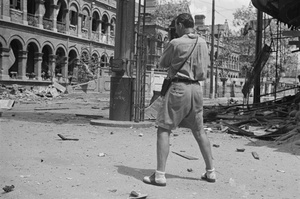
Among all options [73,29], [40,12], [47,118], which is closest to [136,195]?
[47,118]

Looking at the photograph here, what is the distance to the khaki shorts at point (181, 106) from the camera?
4.18 metres

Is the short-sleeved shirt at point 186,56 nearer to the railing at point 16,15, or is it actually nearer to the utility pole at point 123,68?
the utility pole at point 123,68

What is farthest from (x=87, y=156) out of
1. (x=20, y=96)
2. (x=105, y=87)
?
(x=105, y=87)

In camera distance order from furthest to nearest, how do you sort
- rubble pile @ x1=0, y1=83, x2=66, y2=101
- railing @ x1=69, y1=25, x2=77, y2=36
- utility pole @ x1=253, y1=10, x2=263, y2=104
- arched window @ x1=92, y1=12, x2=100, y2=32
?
arched window @ x1=92, y1=12, x2=100, y2=32
railing @ x1=69, y1=25, x2=77, y2=36
rubble pile @ x1=0, y1=83, x2=66, y2=101
utility pole @ x1=253, y1=10, x2=263, y2=104

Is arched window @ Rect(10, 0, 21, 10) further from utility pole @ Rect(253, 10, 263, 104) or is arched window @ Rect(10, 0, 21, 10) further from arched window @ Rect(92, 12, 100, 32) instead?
utility pole @ Rect(253, 10, 263, 104)

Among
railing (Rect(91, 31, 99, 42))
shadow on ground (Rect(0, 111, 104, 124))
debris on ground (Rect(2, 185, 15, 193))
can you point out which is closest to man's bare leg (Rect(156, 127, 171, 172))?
debris on ground (Rect(2, 185, 15, 193))

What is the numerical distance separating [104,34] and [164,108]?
39.1 metres

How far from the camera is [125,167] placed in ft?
16.6

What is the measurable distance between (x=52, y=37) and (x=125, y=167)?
101 feet

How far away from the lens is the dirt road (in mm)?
3947

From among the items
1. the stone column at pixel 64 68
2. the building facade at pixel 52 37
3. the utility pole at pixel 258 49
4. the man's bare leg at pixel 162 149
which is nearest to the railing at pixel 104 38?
the building facade at pixel 52 37

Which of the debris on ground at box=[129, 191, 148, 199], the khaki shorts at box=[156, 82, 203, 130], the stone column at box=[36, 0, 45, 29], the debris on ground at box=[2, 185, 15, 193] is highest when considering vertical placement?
the stone column at box=[36, 0, 45, 29]

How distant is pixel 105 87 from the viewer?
107ft

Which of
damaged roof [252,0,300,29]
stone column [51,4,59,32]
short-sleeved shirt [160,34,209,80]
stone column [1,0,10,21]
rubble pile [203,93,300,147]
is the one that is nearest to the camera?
short-sleeved shirt [160,34,209,80]
